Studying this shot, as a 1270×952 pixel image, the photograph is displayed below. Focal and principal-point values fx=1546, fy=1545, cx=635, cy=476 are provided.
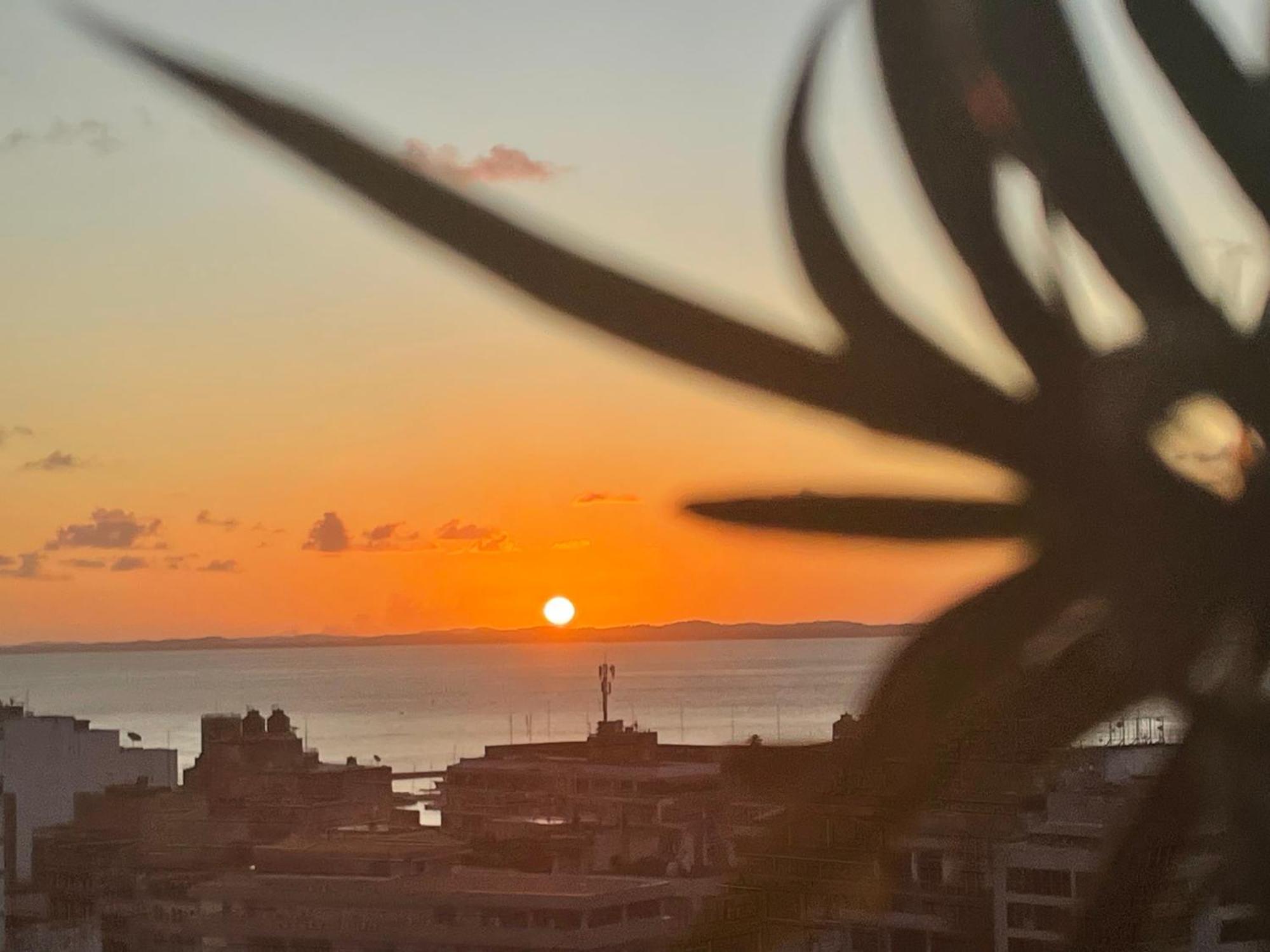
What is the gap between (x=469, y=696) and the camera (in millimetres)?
30297

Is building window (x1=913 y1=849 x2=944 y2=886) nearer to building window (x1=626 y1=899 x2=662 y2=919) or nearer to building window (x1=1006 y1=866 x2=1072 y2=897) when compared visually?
building window (x1=1006 y1=866 x2=1072 y2=897)

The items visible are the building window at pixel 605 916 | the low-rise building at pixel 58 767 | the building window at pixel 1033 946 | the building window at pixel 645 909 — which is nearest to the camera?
the building window at pixel 1033 946

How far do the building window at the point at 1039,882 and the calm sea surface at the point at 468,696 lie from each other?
0.82ft

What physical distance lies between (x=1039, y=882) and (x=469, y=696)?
2927 centimetres

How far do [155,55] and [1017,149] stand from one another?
0.51 meters

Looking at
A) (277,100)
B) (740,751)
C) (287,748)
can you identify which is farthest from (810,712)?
(287,748)

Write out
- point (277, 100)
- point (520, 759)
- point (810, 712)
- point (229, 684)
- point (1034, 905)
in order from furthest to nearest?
point (229, 684) < point (520, 759) < point (810, 712) < point (1034, 905) < point (277, 100)

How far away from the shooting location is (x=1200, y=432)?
88 centimetres

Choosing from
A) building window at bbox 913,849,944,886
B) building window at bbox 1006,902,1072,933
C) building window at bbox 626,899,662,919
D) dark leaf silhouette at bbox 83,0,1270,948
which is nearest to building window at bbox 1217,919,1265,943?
dark leaf silhouette at bbox 83,0,1270,948

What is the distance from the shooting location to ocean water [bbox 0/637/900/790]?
5328 millimetres

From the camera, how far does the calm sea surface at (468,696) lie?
5.69m

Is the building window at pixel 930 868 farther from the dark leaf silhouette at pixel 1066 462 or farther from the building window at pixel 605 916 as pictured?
the building window at pixel 605 916

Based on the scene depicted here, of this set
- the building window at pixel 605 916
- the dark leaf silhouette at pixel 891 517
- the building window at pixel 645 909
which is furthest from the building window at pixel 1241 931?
the building window at pixel 605 916

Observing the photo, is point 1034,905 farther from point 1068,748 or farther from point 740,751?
point 1068,748
